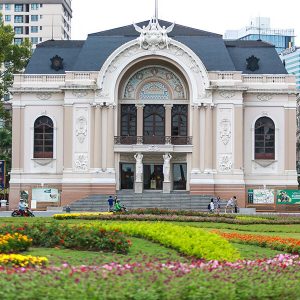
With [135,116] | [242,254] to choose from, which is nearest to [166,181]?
[135,116]

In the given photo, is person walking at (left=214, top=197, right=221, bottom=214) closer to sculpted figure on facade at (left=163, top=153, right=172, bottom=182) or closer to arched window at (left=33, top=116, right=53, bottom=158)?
sculpted figure on facade at (left=163, top=153, right=172, bottom=182)

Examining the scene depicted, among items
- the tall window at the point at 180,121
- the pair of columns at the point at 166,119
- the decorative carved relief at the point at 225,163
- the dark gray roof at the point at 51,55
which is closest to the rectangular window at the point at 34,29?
the dark gray roof at the point at 51,55

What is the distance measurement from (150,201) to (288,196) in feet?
37.7

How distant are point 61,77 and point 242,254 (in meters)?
46.1

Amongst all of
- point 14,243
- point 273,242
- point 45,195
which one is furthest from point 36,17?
point 14,243

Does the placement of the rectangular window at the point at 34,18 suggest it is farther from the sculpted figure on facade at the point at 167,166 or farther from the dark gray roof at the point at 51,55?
the sculpted figure on facade at the point at 167,166

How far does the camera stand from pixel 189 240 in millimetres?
22953

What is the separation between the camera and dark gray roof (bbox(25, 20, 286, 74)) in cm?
6625

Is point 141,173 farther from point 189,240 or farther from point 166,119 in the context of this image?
point 189,240

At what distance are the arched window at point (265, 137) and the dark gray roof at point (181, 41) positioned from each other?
4.77 metres

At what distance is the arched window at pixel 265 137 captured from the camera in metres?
66.5

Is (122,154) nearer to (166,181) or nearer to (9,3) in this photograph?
(166,181)

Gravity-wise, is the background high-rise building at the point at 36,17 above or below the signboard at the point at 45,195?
above

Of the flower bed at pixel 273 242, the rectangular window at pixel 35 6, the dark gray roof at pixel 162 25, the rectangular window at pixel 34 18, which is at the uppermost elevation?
the rectangular window at pixel 35 6
